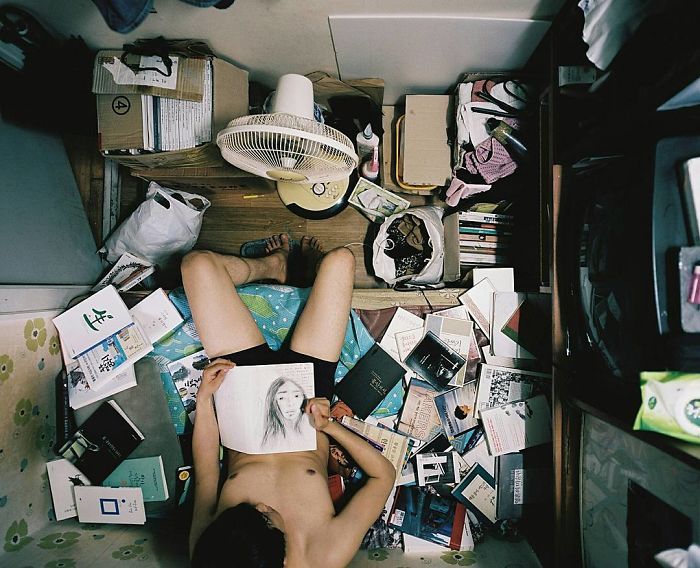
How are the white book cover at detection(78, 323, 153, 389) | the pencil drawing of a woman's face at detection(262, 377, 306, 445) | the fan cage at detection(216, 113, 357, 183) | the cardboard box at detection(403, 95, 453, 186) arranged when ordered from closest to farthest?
the fan cage at detection(216, 113, 357, 183), the pencil drawing of a woman's face at detection(262, 377, 306, 445), the white book cover at detection(78, 323, 153, 389), the cardboard box at detection(403, 95, 453, 186)

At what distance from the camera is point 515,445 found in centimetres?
178

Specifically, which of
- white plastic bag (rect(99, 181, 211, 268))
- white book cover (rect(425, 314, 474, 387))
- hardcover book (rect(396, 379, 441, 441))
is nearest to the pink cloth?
white book cover (rect(425, 314, 474, 387))

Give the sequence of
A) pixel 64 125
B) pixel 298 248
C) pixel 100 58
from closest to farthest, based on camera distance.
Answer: pixel 100 58 < pixel 64 125 < pixel 298 248

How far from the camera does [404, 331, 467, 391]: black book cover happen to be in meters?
1.79

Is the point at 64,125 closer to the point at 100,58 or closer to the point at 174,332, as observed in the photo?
the point at 100,58

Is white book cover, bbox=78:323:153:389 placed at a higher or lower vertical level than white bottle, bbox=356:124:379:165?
lower

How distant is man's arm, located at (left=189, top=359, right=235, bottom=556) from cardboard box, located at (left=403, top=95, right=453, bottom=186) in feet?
3.83

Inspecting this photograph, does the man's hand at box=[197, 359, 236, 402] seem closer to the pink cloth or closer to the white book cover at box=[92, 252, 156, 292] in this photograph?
the white book cover at box=[92, 252, 156, 292]

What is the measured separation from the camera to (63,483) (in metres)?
1.74

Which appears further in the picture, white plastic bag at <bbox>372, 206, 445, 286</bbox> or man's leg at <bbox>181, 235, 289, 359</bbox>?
white plastic bag at <bbox>372, 206, 445, 286</bbox>

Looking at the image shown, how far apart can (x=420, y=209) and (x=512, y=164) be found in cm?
43

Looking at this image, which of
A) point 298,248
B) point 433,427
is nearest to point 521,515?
point 433,427

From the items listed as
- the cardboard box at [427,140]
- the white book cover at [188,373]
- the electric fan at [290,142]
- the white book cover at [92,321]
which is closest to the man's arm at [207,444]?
the white book cover at [188,373]

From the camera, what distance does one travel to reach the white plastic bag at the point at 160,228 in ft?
6.55
